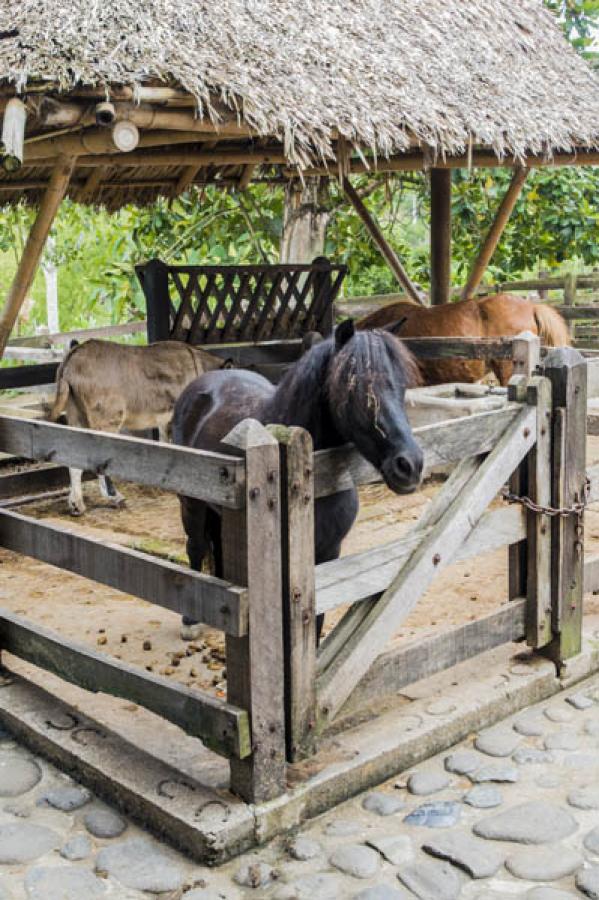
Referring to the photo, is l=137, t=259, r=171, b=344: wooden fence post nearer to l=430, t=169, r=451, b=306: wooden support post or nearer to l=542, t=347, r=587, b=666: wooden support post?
l=430, t=169, r=451, b=306: wooden support post

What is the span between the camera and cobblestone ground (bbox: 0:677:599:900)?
2738 millimetres

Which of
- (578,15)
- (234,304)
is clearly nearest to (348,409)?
(234,304)

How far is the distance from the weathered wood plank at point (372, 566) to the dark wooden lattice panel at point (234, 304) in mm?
4977

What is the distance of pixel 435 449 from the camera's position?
11.6 ft

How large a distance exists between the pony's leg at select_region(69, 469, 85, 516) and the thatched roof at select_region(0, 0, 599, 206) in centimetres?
281

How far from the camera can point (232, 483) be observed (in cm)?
291

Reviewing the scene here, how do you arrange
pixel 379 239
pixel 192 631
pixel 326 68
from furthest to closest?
1. pixel 379 239
2. pixel 326 68
3. pixel 192 631

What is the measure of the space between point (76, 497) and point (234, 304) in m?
2.54

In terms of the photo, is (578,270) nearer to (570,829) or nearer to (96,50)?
(96,50)

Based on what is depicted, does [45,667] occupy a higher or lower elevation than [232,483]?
lower

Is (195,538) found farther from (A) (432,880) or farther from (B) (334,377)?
(A) (432,880)

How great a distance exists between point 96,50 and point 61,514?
3.71m

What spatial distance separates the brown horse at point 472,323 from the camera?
881 cm

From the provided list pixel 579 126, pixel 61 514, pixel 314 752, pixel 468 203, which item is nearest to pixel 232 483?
pixel 314 752
